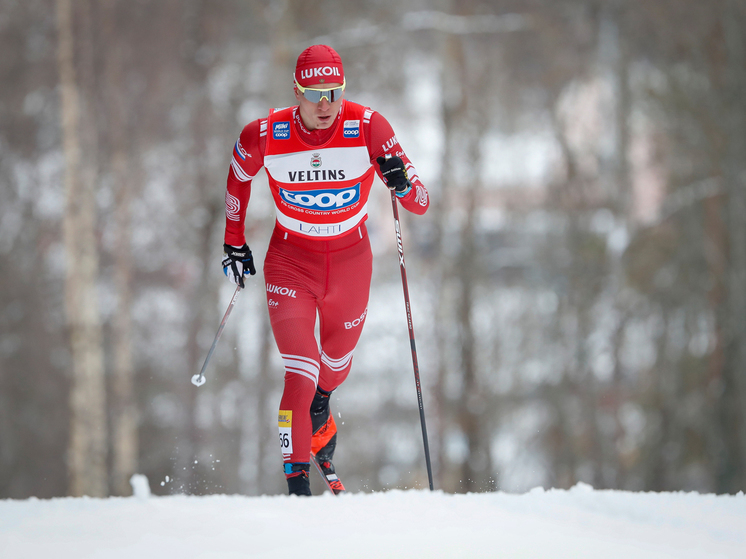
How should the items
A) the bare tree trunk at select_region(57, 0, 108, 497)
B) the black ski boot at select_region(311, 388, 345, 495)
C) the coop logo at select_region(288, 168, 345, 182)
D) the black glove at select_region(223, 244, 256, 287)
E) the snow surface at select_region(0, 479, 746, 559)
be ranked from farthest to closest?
the bare tree trunk at select_region(57, 0, 108, 497)
the black ski boot at select_region(311, 388, 345, 495)
the black glove at select_region(223, 244, 256, 287)
the coop logo at select_region(288, 168, 345, 182)
the snow surface at select_region(0, 479, 746, 559)

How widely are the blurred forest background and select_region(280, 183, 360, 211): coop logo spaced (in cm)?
623

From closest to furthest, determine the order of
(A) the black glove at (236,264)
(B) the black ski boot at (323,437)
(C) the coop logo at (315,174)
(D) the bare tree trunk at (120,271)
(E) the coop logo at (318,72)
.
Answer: (E) the coop logo at (318,72) → (C) the coop logo at (315,174) → (A) the black glove at (236,264) → (B) the black ski boot at (323,437) → (D) the bare tree trunk at (120,271)

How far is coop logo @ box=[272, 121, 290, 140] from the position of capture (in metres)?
3.18

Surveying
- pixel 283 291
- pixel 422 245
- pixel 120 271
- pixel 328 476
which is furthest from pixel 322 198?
pixel 120 271

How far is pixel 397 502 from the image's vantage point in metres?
2.89

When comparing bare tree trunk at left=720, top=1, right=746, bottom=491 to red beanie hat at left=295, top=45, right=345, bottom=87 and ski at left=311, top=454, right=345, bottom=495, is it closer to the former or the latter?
ski at left=311, top=454, right=345, bottom=495

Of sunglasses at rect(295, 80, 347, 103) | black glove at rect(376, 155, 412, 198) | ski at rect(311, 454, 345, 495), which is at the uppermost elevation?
sunglasses at rect(295, 80, 347, 103)

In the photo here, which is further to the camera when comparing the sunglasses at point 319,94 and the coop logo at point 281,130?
the coop logo at point 281,130

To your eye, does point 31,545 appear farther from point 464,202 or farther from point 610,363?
point 610,363

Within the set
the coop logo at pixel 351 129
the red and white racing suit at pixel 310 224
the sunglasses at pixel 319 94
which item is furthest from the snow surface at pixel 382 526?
the sunglasses at pixel 319 94

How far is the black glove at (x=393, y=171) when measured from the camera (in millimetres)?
3092

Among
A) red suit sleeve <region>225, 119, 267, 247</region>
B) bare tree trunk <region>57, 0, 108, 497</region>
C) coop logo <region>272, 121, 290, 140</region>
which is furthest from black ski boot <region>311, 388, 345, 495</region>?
bare tree trunk <region>57, 0, 108, 497</region>

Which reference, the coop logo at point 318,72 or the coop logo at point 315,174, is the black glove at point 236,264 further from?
the coop logo at point 318,72

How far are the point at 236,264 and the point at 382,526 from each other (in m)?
1.55
